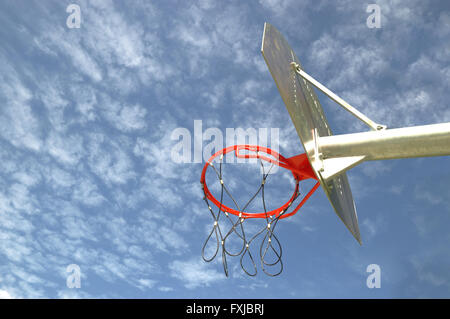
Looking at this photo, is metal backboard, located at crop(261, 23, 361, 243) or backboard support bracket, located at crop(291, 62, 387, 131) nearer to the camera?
metal backboard, located at crop(261, 23, 361, 243)

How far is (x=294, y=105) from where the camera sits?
17.3 ft

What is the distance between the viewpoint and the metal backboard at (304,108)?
16.1ft

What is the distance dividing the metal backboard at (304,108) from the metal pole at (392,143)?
0.99ft

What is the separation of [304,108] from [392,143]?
4.29 feet

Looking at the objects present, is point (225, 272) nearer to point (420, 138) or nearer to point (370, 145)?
point (370, 145)

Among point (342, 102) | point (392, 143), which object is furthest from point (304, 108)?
point (392, 143)

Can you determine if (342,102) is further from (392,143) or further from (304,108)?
(392,143)

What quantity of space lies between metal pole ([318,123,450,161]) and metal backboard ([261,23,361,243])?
0.30 m

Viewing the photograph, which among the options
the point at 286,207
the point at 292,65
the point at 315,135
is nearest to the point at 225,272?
the point at 286,207

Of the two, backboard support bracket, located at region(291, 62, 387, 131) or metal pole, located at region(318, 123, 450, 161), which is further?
backboard support bracket, located at region(291, 62, 387, 131)

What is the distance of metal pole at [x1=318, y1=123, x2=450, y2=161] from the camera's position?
486cm

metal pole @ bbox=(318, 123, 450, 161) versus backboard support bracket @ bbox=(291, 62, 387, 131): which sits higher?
backboard support bracket @ bbox=(291, 62, 387, 131)

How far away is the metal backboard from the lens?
4922 millimetres
